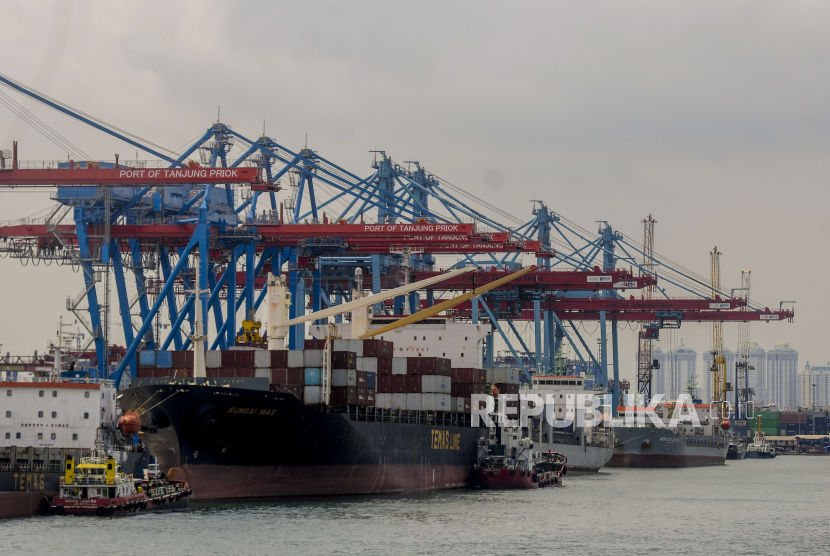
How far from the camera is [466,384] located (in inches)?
2357

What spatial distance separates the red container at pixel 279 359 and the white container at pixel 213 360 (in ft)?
7.40

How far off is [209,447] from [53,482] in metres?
6.19

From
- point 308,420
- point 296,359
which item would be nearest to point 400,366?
point 296,359

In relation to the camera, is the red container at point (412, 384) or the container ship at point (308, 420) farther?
the red container at point (412, 384)

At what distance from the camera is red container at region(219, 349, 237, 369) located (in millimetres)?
51781

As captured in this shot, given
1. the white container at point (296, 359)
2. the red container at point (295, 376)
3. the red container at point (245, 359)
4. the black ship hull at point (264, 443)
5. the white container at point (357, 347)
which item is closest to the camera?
the black ship hull at point (264, 443)

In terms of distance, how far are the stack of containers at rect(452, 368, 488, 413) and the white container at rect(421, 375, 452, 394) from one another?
8.62 feet

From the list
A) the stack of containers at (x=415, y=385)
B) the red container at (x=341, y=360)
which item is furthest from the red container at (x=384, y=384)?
the red container at (x=341, y=360)

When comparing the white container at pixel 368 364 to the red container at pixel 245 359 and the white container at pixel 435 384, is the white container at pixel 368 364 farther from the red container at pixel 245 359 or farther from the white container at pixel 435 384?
the red container at pixel 245 359

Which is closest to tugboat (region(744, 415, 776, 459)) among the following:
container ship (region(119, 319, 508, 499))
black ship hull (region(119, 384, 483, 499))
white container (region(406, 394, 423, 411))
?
container ship (region(119, 319, 508, 499))

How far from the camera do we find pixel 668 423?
356 ft

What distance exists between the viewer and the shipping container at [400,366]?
5597 centimetres

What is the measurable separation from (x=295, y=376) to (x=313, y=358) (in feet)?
3.51

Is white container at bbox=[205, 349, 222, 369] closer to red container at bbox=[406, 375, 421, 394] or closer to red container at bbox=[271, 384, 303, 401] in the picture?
red container at bbox=[271, 384, 303, 401]
